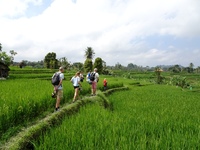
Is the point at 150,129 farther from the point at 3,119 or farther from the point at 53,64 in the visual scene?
the point at 53,64

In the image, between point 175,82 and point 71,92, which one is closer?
point 71,92

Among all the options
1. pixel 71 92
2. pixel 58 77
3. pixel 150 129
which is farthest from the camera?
pixel 71 92

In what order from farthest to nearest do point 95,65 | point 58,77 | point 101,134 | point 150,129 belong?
point 95,65, point 58,77, point 150,129, point 101,134

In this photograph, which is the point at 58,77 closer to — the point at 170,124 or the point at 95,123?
the point at 95,123

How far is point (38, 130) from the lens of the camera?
4.86 m

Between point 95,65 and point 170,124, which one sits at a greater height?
point 95,65

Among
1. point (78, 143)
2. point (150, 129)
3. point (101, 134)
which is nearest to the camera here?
point (78, 143)

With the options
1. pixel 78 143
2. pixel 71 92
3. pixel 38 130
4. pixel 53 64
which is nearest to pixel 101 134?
pixel 78 143

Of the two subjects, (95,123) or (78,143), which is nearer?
(78,143)

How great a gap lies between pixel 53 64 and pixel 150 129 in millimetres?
68357

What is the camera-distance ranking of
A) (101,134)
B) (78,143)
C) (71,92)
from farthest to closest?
(71,92), (101,134), (78,143)

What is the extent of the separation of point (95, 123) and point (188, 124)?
8.17ft

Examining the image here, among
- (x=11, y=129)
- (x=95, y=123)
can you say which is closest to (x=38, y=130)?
(x=11, y=129)

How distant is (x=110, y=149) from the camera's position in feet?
11.3
